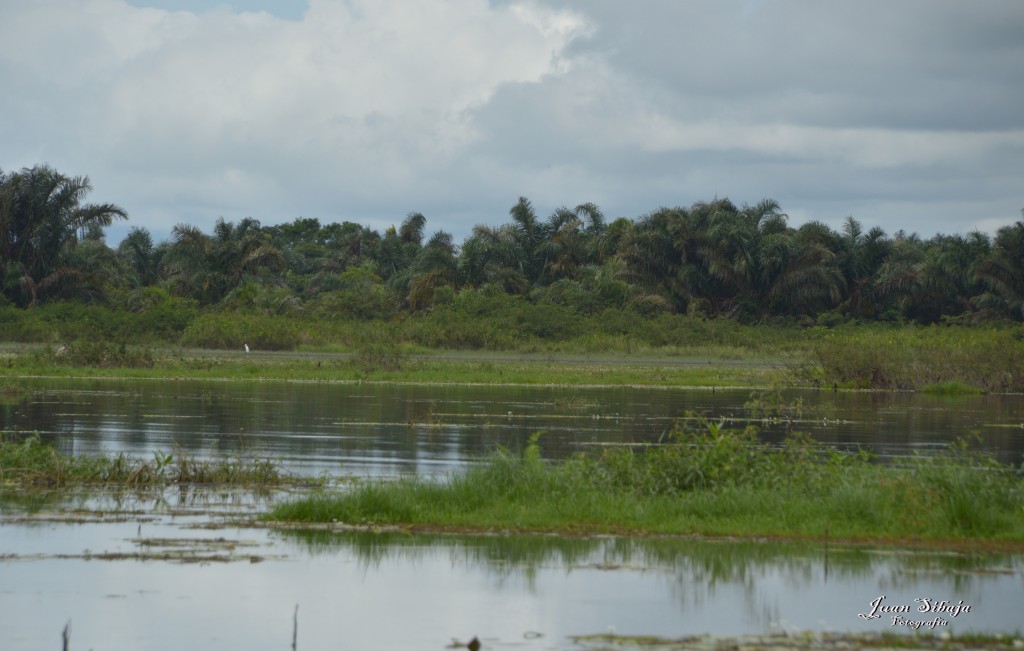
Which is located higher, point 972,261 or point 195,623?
point 972,261

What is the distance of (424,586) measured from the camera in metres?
11.2

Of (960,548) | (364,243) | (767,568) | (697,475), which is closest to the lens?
(767,568)

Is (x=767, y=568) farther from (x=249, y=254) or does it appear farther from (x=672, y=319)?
(x=249, y=254)

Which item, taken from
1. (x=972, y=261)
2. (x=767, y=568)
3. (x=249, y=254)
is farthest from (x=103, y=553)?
(x=972, y=261)

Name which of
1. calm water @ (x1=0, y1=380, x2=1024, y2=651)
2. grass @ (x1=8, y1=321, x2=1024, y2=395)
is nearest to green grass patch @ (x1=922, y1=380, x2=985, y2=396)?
grass @ (x1=8, y1=321, x2=1024, y2=395)

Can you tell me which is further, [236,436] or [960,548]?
[236,436]

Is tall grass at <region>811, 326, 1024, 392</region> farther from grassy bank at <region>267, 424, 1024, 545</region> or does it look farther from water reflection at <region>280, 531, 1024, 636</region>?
water reflection at <region>280, 531, 1024, 636</region>

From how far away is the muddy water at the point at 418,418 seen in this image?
2200 cm

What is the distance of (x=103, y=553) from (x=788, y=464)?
9.01 meters

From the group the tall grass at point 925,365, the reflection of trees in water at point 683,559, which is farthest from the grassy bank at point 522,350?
the reflection of trees in water at point 683,559

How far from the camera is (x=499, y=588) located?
11.2 meters

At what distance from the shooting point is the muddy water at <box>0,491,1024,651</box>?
9.64 m

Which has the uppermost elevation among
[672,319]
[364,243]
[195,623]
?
[364,243]

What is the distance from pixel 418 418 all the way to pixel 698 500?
15112 mm
